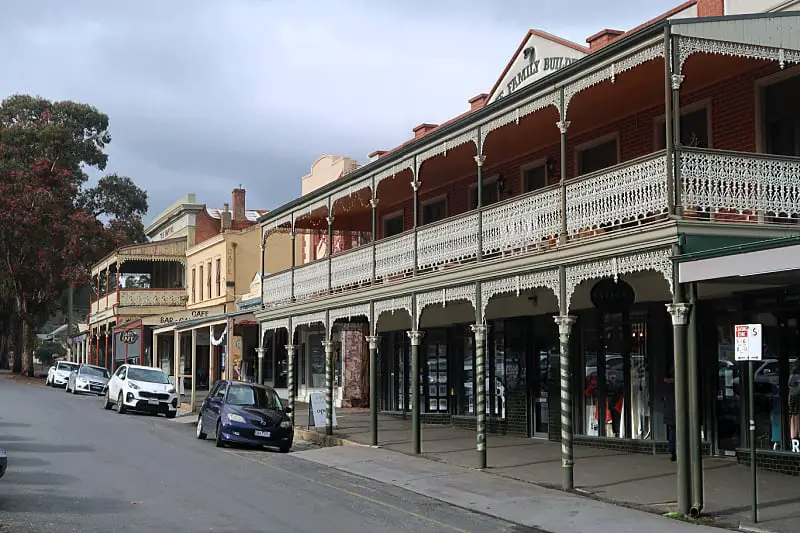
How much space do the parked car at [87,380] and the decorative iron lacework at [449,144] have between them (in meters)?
27.7

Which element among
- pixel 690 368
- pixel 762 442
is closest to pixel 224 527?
pixel 690 368

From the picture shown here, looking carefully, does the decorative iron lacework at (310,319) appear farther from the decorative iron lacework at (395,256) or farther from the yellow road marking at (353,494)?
the yellow road marking at (353,494)

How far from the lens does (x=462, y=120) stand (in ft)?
61.2

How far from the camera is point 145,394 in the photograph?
31375 mm

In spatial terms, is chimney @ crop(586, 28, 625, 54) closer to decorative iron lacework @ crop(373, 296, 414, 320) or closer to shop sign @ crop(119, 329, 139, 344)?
decorative iron lacework @ crop(373, 296, 414, 320)

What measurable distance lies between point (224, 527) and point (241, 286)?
33.7 m

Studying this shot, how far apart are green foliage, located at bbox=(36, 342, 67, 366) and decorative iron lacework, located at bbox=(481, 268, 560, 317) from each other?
3015 inches

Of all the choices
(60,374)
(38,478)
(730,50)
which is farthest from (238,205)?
(730,50)

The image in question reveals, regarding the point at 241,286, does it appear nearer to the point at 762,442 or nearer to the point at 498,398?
the point at 498,398

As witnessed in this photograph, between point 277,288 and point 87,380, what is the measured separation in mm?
17915

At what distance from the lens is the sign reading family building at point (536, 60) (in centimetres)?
2083

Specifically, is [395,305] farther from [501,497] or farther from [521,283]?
[501,497]

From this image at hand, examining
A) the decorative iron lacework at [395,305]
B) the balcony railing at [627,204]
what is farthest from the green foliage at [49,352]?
the balcony railing at [627,204]

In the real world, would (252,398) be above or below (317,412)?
above
